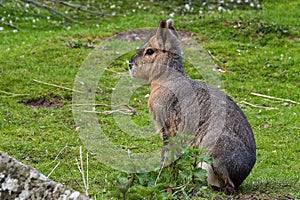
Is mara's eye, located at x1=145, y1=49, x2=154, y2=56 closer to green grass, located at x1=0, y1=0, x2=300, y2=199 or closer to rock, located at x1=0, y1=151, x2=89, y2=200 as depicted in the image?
green grass, located at x1=0, y1=0, x2=300, y2=199

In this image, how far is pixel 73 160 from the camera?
693cm

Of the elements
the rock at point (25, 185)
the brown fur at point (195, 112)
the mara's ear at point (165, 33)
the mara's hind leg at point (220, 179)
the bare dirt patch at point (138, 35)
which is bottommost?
the bare dirt patch at point (138, 35)

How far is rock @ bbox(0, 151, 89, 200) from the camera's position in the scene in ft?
9.27

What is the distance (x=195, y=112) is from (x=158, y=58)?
0.70 m

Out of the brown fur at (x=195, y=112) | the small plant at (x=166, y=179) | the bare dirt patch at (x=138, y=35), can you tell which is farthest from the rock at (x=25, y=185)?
the bare dirt patch at (x=138, y=35)

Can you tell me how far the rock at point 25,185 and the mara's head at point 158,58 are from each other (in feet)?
10.4

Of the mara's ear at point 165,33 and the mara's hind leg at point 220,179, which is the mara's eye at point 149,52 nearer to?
the mara's ear at point 165,33

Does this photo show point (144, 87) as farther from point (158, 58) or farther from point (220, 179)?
point (220, 179)

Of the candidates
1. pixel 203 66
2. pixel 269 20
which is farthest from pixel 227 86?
pixel 269 20

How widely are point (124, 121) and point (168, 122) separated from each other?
3.20 m

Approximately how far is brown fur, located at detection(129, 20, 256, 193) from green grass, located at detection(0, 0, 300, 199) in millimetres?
312

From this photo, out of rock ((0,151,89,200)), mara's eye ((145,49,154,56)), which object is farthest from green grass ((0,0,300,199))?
rock ((0,151,89,200))

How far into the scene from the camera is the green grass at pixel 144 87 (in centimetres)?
693

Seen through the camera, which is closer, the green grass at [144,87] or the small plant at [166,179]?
the small plant at [166,179]
